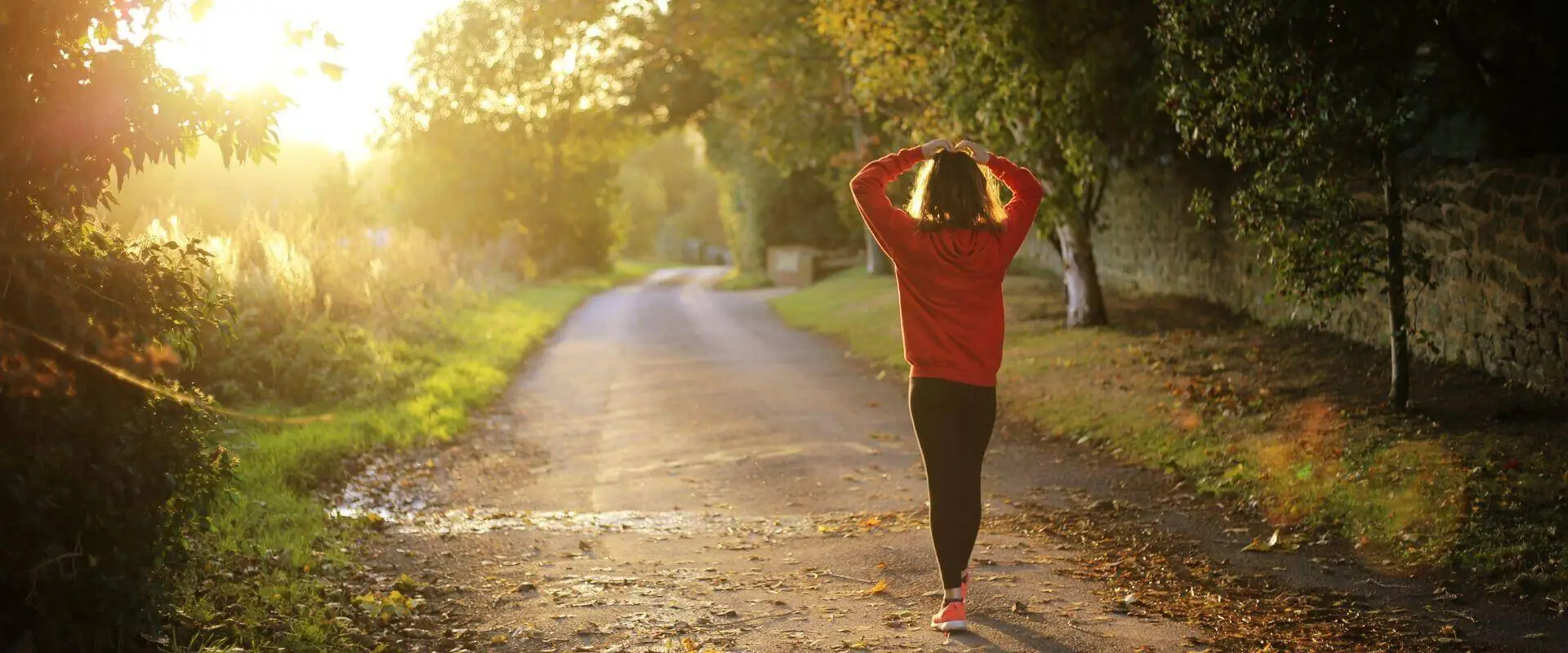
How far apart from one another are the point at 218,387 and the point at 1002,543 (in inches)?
339

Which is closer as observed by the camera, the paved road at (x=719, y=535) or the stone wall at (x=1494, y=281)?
the paved road at (x=719, y=535)

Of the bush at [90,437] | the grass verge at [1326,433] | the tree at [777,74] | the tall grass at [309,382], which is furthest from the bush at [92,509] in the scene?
the tree at [777,74]

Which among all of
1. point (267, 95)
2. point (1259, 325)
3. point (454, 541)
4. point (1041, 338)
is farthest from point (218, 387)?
point (1259, 325)

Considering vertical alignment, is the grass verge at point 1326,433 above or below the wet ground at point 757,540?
above

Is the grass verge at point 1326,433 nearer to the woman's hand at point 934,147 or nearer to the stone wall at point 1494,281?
the stone wall at point 1494,281

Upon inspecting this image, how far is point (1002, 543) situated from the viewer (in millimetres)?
7816

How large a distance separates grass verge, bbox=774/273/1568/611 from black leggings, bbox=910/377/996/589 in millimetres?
2847

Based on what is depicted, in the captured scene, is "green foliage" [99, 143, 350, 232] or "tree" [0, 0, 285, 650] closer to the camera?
"tree" [0, 0, 285, 650]

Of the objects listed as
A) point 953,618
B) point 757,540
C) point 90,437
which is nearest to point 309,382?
point 757,540

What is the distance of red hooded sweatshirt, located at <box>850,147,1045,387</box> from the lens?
5672 millimetres

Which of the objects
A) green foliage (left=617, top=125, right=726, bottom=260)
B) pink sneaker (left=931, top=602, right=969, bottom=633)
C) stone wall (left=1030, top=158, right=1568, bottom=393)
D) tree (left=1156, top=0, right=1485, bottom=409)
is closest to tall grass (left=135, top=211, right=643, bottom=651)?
pink sneaker (left=931, top=602, right=969, bottom=633)

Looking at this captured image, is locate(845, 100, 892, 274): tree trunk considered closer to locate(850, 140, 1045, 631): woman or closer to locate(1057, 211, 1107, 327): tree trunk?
locate(1057, 211, 1107, 327): tree trunk

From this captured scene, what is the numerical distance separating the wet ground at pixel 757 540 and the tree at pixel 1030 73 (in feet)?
13.4

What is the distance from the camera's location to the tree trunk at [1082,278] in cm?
1886
